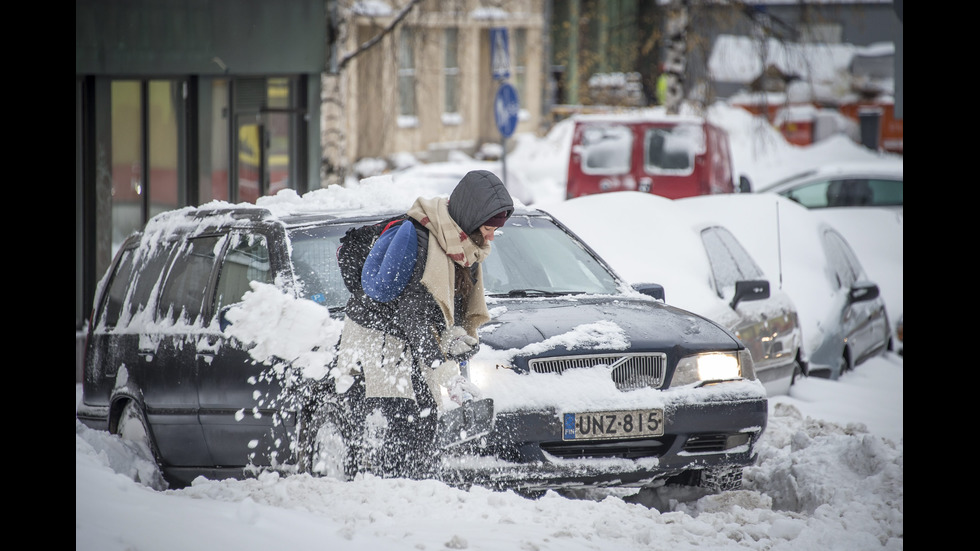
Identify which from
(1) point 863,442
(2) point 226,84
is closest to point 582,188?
(2) point 226,84

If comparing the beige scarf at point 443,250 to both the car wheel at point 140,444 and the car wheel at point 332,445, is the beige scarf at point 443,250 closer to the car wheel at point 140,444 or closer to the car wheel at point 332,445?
the car wheel at point 332,445

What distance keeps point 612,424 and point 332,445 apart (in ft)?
4.16

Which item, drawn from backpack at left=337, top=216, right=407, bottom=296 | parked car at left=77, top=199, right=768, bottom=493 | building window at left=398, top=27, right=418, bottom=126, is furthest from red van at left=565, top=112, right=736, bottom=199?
building window at left=398, top=27, right=418, bottom=126

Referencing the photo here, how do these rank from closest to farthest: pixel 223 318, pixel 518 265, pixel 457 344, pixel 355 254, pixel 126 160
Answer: pixel 457 344 < pixel 355 254 < pixel 223 318 < pixel 518 265 < pixel 126 160

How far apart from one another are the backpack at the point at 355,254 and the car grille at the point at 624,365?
869 mm

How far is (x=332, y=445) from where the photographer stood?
5.84 m

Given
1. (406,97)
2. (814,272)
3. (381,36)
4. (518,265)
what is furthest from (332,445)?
(406,97)

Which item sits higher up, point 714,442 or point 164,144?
point 164,144

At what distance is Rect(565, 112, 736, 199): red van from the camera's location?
16000mm

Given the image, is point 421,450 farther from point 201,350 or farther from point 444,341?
point 201,350

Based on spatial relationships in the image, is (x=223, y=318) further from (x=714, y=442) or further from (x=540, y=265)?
(x=714, y=442)

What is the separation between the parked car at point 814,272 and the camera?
34.6 ft

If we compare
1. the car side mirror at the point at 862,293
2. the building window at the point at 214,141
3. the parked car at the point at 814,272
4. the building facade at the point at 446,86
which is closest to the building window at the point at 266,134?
the building window at the point at 214,141

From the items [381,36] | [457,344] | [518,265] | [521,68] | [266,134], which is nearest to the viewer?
[457,344]
